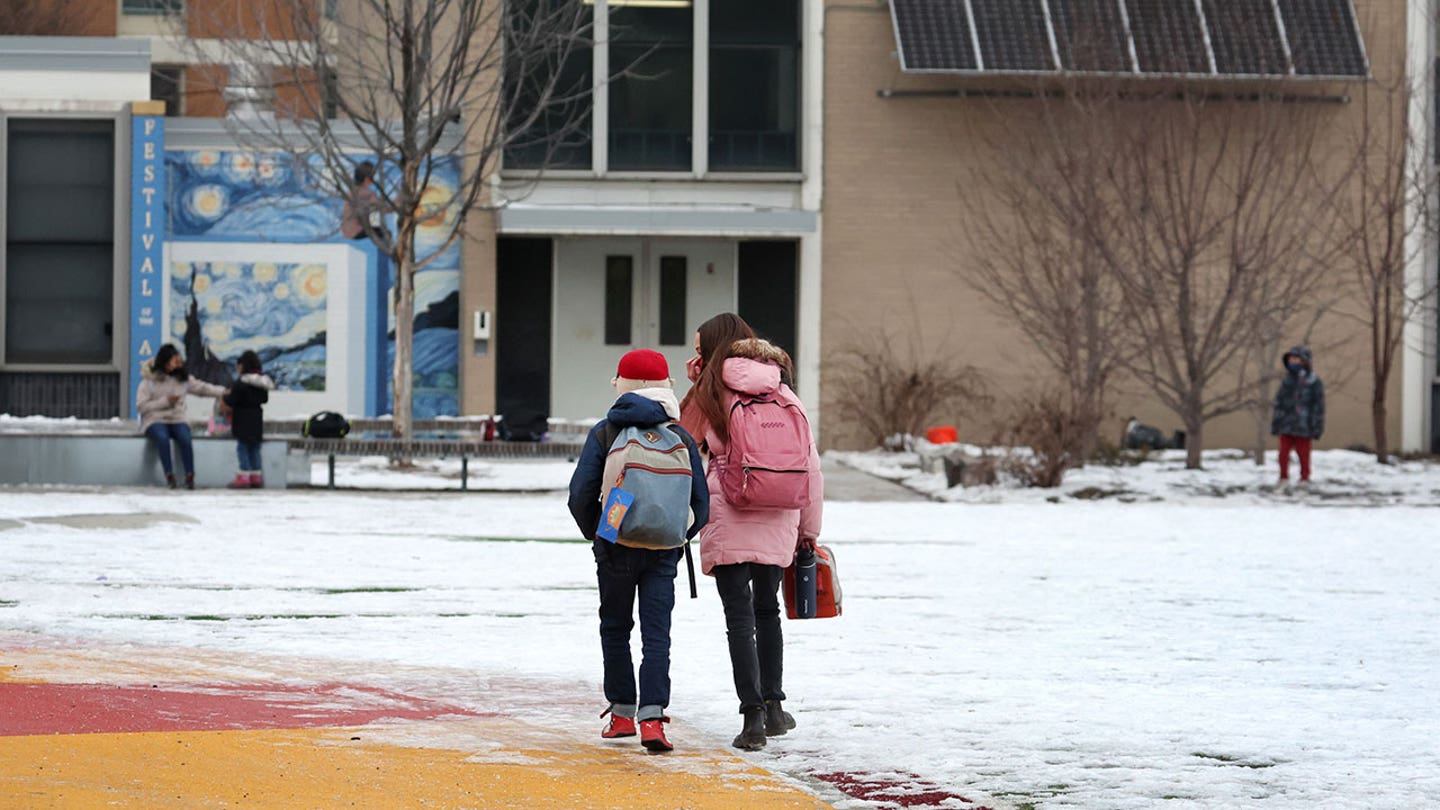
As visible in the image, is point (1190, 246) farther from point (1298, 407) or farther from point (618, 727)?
point (618, 727)

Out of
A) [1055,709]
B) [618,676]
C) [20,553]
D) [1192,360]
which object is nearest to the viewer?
[618,676]

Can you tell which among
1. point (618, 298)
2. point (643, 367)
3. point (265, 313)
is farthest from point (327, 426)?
point (643, 367)

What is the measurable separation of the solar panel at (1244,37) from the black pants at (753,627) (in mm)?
18912

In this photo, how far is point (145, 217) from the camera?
2580cm

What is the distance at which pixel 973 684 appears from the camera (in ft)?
28.9

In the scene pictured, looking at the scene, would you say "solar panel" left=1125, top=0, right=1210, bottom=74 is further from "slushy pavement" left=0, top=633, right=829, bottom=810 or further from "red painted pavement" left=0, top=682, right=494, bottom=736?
"red painted pavement" left=0, top=682, right=494, bottom=736

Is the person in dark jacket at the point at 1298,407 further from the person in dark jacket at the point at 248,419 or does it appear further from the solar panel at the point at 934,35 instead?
the person in dark jacket at the point at 248,419

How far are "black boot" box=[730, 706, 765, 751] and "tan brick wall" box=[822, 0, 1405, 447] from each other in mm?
20831

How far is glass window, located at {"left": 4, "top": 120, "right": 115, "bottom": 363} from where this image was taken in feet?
84.4

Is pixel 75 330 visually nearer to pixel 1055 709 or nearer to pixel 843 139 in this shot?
pixel 843 139

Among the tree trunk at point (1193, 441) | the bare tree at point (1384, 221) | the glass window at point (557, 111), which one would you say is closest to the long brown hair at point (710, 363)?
the tree trunk at point (1193, 441)

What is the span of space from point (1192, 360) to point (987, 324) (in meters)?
6.35

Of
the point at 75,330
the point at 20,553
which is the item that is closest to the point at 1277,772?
the point at 20,553

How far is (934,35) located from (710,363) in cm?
2031
